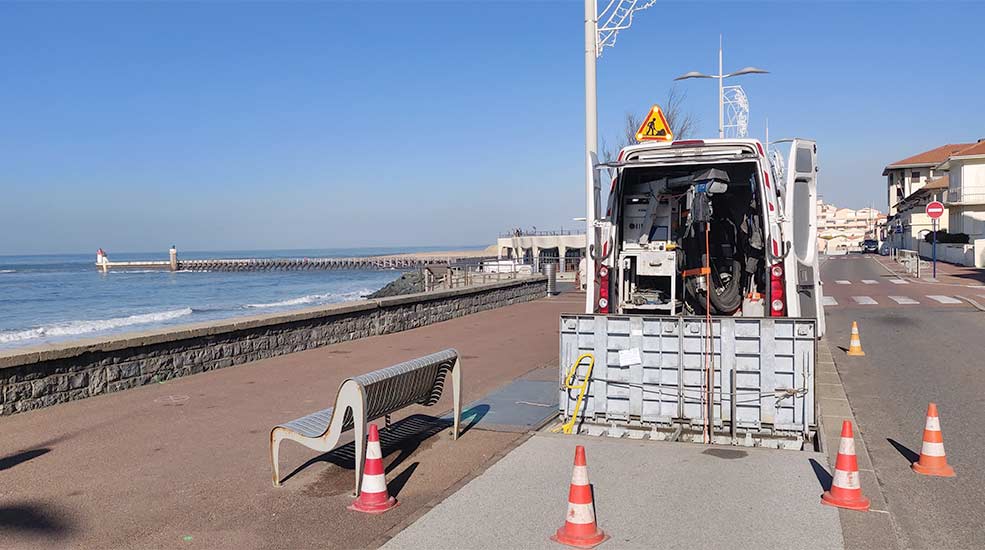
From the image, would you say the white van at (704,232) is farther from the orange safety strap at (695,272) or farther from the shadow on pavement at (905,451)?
the shadow on pavement at (905,451)

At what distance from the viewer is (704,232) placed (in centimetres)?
954

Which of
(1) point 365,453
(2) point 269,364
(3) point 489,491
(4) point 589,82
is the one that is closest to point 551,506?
(3) point 489,491

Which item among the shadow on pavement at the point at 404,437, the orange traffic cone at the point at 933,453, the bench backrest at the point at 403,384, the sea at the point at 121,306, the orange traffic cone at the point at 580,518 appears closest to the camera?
the orange traffic cone at the point at 580,518

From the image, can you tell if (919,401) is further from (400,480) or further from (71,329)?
(71,329)

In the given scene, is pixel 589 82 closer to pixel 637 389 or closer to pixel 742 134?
pixel 637 389

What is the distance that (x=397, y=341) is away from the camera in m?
14.6

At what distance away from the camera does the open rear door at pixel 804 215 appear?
9137 mm

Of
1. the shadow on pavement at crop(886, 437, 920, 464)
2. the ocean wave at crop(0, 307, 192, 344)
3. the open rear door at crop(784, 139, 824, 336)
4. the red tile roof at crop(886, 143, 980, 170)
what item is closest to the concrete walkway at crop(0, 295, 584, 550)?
the shadow on pavement at crop(886, 437, 920, 464)

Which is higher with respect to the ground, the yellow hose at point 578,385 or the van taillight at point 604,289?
the van taillight at point 604,289

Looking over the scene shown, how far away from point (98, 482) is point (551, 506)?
11.4ft

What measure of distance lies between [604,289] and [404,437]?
3.09 meters

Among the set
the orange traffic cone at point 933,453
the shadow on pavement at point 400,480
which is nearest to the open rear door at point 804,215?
the orange traffic cone at point 933,453

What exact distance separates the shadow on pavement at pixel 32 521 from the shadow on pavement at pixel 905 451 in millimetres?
6394

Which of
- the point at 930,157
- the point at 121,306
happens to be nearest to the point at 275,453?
the point at 121,306
